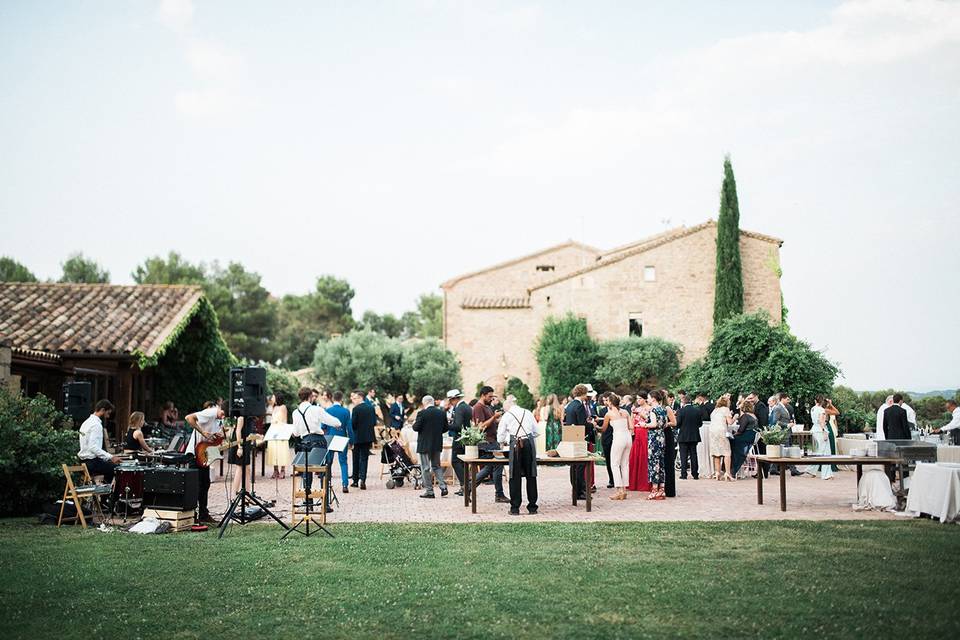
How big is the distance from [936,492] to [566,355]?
2931 centimetres

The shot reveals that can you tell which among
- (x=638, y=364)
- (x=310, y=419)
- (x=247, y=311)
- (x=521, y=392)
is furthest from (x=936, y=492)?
(x=247, y=311)

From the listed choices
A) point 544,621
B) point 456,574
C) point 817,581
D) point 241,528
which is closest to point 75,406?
point 241,528

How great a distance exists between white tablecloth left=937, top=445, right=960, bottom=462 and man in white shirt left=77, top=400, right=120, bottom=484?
1217 cm

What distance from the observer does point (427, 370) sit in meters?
37.4

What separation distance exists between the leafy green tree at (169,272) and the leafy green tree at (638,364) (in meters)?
24.6

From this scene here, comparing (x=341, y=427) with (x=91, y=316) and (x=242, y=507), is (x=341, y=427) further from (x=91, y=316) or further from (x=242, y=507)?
(x=91, y=316)

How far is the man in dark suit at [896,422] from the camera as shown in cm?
1602

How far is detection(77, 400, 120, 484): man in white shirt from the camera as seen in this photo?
39.8 feet

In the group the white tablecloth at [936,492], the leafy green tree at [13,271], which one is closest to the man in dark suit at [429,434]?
the white tablecloth at [936,492]

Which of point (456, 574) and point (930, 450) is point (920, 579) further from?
point (930, 450)

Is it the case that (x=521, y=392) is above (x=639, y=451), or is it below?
above

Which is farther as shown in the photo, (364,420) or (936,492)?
(364,420)

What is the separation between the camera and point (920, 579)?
24.5 ft

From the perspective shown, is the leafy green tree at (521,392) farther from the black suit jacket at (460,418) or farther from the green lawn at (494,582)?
the green lawn at (494,582)
